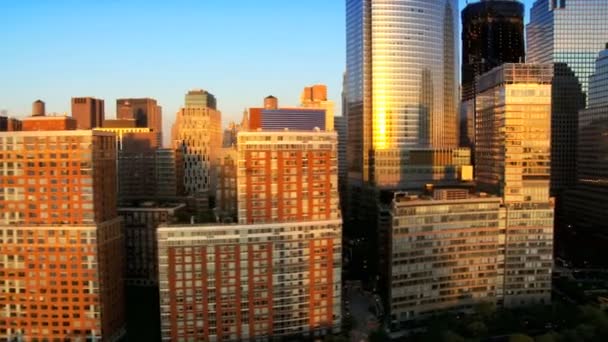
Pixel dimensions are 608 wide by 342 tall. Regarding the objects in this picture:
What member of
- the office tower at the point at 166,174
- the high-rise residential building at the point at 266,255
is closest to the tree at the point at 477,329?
Answer: the high-rise residential building at the point at 266,255

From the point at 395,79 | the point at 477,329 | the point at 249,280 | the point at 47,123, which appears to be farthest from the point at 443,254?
the point at 395,79

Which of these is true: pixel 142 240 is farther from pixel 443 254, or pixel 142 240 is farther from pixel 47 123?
pixel 443 254

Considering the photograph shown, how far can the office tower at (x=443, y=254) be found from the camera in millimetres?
107125

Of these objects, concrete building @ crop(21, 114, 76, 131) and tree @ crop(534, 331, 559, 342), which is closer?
tree @ crop(534, 331, 559, 342)

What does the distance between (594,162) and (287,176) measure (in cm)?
11110

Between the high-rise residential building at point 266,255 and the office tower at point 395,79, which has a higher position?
the office tower at point 395,79

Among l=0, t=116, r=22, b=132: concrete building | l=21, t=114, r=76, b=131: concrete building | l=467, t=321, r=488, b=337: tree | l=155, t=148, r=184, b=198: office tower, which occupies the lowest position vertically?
l=467, t=321, r=488, b=337: tree

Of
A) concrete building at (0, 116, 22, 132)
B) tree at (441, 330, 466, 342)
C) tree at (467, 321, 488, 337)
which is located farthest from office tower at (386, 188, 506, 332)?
concrete building at (0, 116, 22, 132)

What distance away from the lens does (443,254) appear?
109500 mm

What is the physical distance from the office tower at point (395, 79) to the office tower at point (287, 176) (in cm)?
7509

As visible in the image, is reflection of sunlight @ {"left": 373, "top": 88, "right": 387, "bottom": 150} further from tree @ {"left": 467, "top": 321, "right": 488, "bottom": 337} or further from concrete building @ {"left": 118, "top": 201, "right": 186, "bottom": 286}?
tree @ {"left": 467, "top": 321, "right": 488, "bottom": 337}

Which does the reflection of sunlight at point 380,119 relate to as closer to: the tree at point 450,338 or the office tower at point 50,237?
the tree at point 450,338

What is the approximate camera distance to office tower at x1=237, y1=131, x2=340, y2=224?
9738cm

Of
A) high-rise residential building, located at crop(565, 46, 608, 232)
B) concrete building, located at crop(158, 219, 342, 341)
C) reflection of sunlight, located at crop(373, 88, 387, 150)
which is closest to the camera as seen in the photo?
concrete building, located at crop(158, 219, 342, 341)
